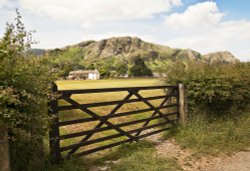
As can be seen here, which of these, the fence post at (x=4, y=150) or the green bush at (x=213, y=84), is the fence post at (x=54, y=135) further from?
the green bush at (x=213, y=84)

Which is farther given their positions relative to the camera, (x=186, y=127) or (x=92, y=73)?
(x=92, y=73)

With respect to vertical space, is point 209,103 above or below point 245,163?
above

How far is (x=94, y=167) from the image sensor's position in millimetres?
5168

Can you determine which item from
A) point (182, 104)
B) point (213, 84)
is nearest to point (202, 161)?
point (182, 104)

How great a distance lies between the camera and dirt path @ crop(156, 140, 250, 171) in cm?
519

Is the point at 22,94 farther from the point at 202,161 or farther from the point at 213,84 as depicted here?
the point at 213,84

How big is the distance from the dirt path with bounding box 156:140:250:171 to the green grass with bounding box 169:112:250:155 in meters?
0.29

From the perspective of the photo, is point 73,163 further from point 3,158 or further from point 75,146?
point 3,158

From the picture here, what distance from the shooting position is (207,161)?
558 cm

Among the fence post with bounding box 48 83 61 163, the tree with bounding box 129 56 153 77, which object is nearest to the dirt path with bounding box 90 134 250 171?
the fence post with bounding box 48 83 61 163

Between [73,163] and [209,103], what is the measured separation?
5591 millimetres

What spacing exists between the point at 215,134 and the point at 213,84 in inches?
76.4

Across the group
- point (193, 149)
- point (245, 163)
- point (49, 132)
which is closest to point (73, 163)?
point (49, 132)

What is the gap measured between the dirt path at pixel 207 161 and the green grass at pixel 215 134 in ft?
0.96
